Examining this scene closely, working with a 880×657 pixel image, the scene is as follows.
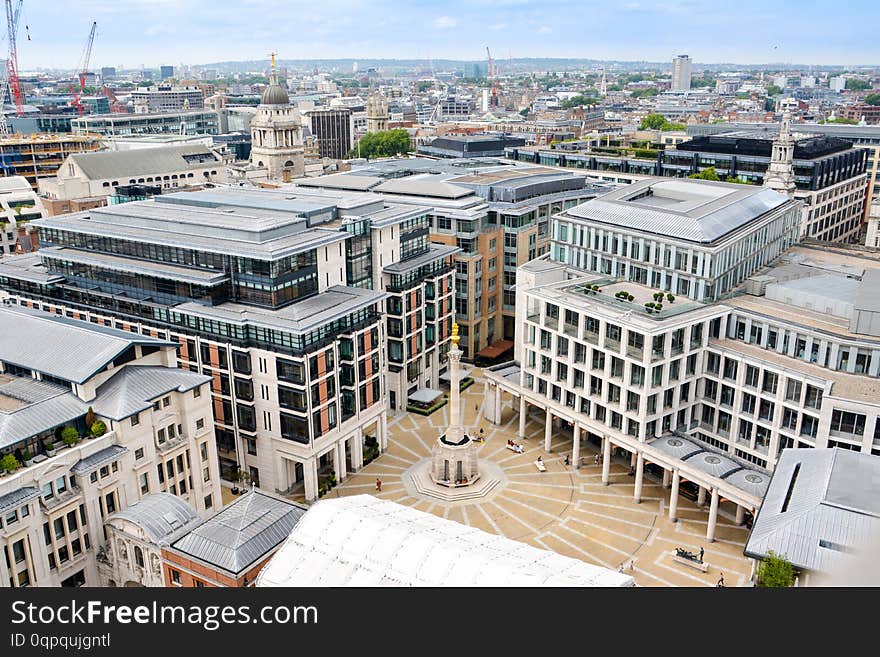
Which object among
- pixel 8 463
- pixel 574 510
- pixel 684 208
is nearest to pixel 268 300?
pixel 8 463

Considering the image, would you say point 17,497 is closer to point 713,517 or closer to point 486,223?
point 713,517

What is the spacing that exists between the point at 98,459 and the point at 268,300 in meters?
28.3

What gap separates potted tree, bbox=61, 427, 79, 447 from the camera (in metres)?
71.2

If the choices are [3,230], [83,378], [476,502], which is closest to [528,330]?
[476,502]

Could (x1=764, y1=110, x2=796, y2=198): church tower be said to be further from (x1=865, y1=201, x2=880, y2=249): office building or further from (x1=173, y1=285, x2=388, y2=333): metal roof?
(x1=173, y1=285, x2=388, y2=333): metal roof

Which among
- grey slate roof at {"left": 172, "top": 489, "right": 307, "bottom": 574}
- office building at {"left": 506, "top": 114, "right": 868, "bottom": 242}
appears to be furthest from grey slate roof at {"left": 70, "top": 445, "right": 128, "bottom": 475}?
office building at {"left": 506, "top": 114, "right": 868, "bottom": 242}

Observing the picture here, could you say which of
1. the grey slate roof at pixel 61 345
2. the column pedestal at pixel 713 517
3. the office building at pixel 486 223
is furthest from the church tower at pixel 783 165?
the grey slate roof at pixel 61 345

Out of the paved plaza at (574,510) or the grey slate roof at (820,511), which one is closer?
the grey slate roof at (820,511)

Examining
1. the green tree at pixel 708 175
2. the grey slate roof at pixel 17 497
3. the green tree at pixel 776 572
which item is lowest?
the green tree at pixel 776 572

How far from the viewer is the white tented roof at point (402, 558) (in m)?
53.6

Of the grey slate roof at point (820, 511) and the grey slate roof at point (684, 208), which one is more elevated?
the grey slate roof at point (684, 208)

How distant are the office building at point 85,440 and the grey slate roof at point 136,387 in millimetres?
102

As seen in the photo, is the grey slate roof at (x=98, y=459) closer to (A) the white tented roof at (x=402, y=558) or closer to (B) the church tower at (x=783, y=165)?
(A) the white tented roof at (x=402, y=558)

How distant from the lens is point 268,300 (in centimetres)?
9338
